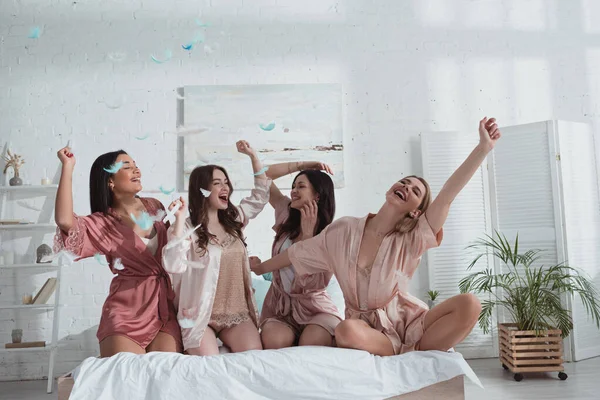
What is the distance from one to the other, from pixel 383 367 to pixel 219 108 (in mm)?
2796

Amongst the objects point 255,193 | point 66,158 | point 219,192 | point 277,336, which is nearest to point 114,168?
point 66,158

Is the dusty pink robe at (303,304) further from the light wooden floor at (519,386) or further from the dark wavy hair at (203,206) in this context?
the light wooden floor at (519,386)

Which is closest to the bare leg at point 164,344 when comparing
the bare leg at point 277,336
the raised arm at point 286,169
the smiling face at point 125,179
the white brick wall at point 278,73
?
the bare leg at point 277,336

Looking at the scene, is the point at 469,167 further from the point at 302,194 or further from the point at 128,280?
the point at 128,280

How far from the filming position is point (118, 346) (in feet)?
8.07

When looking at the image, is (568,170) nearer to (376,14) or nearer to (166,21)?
(376,14)

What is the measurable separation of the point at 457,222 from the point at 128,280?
2706 mm

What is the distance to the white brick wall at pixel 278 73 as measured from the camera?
14.9 ft

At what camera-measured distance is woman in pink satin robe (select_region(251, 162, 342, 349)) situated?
2613 millimetres

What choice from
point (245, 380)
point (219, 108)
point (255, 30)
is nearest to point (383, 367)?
point (245, 380)

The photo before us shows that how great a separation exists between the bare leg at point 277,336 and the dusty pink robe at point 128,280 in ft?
1.24

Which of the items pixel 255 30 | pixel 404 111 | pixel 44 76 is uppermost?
pixel 255 30

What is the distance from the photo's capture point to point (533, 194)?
431 centimetres

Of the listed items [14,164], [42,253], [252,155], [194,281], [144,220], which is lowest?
[194,281]
